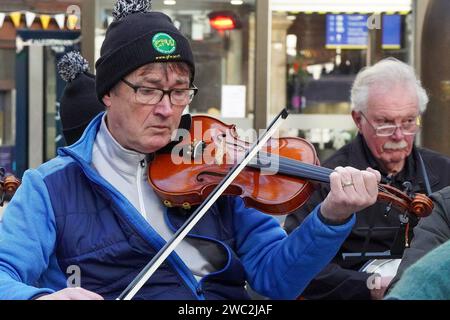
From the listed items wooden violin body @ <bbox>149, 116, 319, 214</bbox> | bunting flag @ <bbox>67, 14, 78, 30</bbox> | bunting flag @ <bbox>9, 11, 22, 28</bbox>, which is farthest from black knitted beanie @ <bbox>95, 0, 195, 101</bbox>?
bunting flag @ <bbox>9, 11, 22, 28</bbox>

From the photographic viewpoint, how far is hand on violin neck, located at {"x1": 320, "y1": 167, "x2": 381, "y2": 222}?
86.9 inches

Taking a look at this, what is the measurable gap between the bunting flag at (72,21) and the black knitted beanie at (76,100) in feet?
7.68

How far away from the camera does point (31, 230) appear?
85.0 inches

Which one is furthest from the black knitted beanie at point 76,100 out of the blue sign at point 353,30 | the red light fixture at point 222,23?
the blue sign at point 353,30

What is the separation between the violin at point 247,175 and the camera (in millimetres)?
2371

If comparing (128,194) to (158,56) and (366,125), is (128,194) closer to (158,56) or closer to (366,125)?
(158,56)

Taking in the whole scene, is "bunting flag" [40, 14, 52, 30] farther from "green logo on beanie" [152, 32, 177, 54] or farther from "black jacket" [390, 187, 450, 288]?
"black jacket" [390, 187, 450, 288]

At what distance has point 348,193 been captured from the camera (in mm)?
2213

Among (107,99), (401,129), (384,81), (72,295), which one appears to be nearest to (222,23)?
(384,81)

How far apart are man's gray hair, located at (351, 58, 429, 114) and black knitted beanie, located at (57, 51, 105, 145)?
1.04 m

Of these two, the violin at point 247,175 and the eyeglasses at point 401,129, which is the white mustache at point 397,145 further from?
the violin at point 247,175

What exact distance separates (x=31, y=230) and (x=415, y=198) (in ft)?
3.52

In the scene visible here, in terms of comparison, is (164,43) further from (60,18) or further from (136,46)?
(60,18)

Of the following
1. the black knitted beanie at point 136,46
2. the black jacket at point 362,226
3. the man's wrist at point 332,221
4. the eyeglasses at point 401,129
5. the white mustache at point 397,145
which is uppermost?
the black knitted beanie at point 136,46
